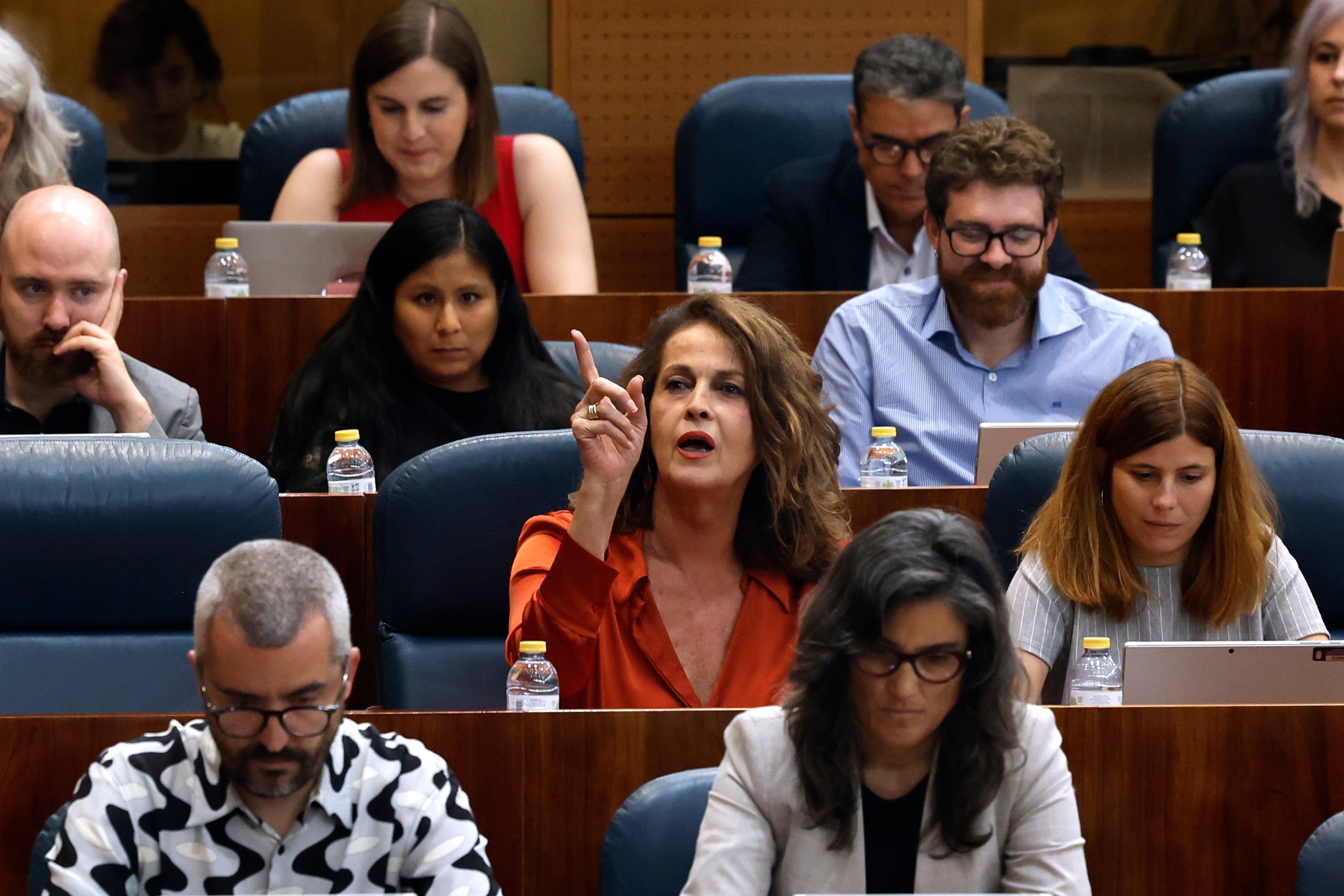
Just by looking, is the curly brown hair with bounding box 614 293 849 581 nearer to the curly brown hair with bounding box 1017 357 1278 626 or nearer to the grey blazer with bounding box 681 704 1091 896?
the curly brown hair with bounding box 1017 357 1278 626

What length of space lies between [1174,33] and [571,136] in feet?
5.36

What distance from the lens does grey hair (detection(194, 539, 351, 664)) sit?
4.46 ft

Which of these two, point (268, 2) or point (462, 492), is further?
point (268, 2)

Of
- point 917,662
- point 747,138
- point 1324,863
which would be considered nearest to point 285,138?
point 747,138

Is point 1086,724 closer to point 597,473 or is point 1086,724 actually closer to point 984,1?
point 597,473

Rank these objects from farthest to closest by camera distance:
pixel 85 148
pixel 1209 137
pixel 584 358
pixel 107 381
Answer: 1. pixel 1209 137
2. pixel 85 148
3. pixel 107 381
4. pixel 584 358

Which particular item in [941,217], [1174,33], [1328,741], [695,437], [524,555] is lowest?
[1328,741]

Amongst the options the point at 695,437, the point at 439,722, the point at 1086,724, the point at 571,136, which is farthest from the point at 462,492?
the point at 571,136

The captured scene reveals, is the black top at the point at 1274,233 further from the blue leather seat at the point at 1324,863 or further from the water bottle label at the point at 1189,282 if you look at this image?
the blue leather seat at the point at 1324,863

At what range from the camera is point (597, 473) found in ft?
6.22

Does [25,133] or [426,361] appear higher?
[25,133]

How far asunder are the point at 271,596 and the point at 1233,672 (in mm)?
918

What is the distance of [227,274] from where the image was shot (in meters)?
3.02

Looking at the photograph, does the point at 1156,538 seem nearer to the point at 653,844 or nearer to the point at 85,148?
the point at 653,844
